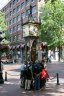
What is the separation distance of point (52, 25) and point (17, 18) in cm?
2686

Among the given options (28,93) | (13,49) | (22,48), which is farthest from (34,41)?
(13,49)

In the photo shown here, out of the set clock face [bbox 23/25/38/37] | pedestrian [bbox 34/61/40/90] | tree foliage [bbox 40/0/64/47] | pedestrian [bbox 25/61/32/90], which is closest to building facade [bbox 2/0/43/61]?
tree foliage [bbox 40/0/64/47]

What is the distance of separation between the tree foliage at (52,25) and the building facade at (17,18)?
1291 centimetres

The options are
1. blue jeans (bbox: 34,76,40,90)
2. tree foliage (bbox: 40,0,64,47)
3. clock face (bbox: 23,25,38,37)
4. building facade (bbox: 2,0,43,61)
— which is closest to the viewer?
blue jeans (bbox: 34,76,40,90)

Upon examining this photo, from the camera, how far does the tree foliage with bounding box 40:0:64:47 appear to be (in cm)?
5372

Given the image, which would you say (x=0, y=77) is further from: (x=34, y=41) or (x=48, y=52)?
(x=48, y=52)

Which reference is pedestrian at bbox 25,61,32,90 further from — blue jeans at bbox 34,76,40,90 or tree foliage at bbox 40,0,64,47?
tree foliage at bbox 40,0,64,47

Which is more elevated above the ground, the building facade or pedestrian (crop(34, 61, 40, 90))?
the building facade

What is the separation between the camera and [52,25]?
54.1m

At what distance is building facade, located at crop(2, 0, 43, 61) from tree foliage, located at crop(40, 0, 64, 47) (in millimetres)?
12907

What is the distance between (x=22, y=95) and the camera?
1395 cm

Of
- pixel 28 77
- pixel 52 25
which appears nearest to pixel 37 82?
pixel 28 77

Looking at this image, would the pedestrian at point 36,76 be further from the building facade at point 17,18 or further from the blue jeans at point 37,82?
the building facade at point 17,18

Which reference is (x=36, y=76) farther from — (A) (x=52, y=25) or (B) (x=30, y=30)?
(A) (x=52, y=25)
